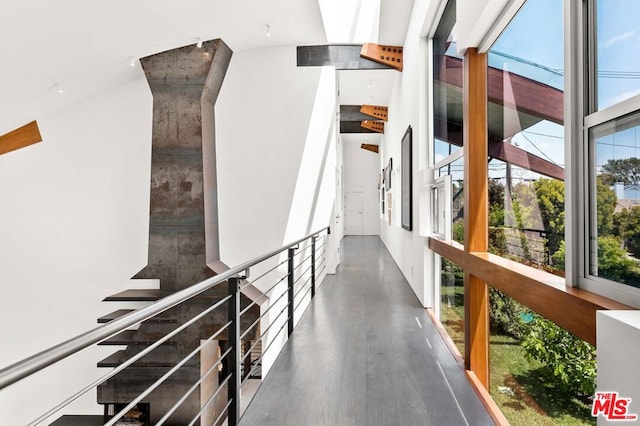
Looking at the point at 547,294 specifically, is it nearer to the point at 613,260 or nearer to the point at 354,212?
the point at 613,260

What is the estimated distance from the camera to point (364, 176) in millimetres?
14734

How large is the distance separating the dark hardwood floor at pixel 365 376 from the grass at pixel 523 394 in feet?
0.50

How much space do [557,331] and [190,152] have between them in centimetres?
519

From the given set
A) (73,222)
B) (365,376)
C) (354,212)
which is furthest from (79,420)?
(354,212)

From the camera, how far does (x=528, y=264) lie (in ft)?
6.25

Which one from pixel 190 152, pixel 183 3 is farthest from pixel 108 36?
pixel 190 152

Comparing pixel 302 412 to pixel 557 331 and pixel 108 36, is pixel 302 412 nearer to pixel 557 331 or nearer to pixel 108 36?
pixel 557 331

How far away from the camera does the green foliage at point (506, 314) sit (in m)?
1.99

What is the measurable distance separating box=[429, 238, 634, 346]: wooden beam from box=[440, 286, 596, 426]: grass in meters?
0.36

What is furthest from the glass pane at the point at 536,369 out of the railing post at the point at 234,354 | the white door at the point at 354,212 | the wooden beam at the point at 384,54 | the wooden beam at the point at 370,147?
the white door at the point at 354,212

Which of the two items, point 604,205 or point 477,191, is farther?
point 477,191

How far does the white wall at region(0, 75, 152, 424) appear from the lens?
19.6 ft

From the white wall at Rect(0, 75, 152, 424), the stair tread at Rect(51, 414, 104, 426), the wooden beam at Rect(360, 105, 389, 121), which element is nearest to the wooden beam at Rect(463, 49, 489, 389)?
the white wall at Rect(0, 75, 152, 424)

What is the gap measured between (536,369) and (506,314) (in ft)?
1.35
